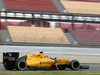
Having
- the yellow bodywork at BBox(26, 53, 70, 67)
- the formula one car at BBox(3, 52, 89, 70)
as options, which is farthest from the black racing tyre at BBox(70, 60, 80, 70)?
the yellow bodywork at BBox(26, 53, 70, 67)

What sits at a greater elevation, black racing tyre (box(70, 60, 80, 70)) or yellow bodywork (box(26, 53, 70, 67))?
yellow bodywork (box(26, 53, 70, 67))

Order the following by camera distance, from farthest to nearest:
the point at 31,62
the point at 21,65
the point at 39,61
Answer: the point at 39,61 → the point at 31,62 → the point at 21,65

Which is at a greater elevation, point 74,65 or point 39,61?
point 39,61

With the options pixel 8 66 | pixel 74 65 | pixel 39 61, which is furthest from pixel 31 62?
pixel 74 65

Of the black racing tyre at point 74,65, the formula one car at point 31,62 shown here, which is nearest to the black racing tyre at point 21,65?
the formula one car at point 31,62

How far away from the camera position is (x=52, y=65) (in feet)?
36.8

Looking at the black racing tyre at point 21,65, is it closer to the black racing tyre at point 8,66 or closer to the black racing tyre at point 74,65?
the black racing tyre at point 8,66

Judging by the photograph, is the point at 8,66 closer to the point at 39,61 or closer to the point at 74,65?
the point at 39,61

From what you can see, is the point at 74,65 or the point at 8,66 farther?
the point at 74,65

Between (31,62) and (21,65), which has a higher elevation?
(31,62)

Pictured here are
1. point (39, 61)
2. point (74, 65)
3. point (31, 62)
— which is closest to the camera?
point (31, 62)

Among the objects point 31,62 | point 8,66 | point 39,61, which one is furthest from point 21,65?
point 39,61

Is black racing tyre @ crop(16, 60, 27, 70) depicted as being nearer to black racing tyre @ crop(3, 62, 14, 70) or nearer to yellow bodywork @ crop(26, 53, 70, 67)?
yellow bodywork @ crop(26, 53, 70, 67)

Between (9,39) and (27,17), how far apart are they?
6.69 m
